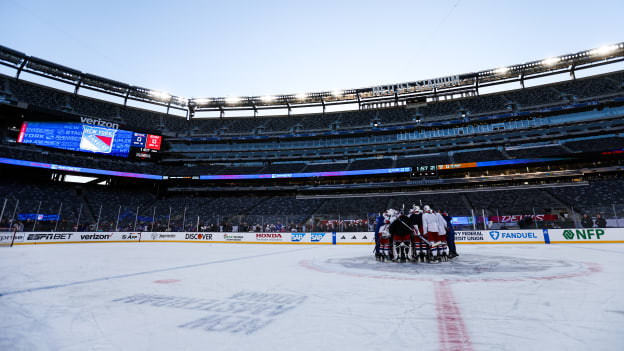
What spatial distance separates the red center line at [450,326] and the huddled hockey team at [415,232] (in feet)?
15.6

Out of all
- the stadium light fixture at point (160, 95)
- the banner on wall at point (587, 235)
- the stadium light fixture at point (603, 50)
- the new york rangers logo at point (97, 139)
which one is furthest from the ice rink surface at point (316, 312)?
the stadium light fixture at point (160, 95)

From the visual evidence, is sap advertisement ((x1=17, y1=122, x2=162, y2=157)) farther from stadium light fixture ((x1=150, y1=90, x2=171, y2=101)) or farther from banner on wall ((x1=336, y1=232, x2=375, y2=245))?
banner on wall ((x1=336, y1=232, x2=375, y2=245))

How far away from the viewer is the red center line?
276cm

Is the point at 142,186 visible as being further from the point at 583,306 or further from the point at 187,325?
the point at 583,306

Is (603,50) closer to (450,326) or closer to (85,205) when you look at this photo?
(450,326)

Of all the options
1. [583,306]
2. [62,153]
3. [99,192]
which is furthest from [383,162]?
[62,153]

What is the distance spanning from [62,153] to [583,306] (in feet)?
171

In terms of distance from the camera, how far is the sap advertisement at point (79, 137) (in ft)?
117

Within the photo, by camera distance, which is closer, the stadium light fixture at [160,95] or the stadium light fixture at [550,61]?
the stadium light fixture at [550,61]

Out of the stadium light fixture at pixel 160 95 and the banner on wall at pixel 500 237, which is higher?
the stadium light fixture at pixel 160 95

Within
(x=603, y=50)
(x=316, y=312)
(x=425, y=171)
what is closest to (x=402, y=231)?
(x=316, y=312)

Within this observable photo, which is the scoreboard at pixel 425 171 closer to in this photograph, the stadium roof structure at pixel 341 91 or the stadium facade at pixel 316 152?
the stadium facade at pixel 316 152

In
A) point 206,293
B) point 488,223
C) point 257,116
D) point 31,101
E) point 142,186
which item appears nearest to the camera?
point 206,293

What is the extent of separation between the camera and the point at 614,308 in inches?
157
